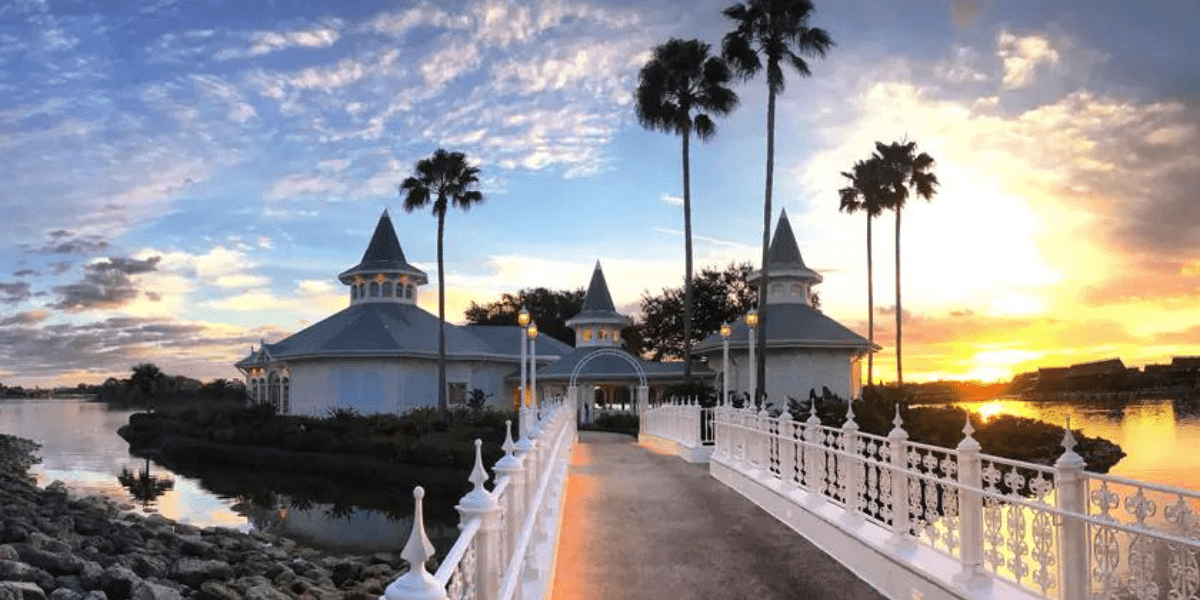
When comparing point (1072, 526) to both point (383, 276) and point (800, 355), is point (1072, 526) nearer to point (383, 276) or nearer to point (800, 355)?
point (800, 355)

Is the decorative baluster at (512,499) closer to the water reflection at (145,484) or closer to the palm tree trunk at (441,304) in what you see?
the water reflection at (145,484)

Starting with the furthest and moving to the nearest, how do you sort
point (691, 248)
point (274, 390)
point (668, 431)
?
point (274, 390) → point (691, 248) → point (668, 431)

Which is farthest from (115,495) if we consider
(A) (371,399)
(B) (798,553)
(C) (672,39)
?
(B) (798,553)

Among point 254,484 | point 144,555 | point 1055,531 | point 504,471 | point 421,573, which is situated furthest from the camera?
point 254,484

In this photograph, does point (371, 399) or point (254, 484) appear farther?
point (371, 399)

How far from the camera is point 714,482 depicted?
16.9 m

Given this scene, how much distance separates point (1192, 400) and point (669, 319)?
157 ft

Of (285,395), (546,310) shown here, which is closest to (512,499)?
(285,395)

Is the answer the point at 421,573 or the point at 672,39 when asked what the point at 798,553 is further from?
the point at 672,39

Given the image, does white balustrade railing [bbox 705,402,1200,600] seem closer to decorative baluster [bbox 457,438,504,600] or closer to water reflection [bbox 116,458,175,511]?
decorative baluster [bbox 457,438,504,600]

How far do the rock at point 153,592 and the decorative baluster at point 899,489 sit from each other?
10.6m

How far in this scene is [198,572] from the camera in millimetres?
16188

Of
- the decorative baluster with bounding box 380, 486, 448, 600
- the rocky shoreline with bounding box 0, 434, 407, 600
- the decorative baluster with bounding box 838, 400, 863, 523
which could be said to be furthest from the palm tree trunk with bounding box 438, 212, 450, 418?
the decorative baluster with bounding box 380, 486, 448, 600

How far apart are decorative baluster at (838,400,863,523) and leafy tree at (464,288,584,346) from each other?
222ft
